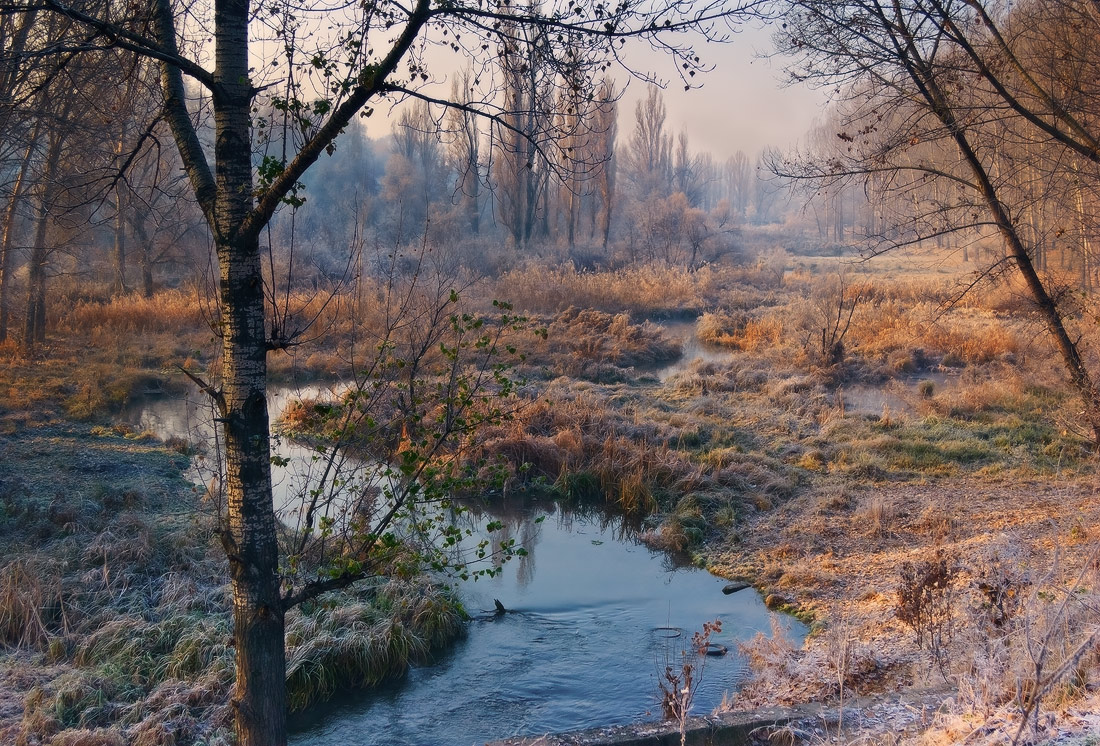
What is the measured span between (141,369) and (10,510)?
9192 millimetres

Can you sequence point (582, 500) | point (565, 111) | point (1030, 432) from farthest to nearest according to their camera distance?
point (1030, 432)
point (582, 500)
point (565, 111)

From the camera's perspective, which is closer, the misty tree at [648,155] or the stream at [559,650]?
the stream at [559,650]

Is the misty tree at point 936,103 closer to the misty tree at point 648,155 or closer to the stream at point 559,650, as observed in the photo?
the stream at point 559,650

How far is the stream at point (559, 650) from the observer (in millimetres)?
6035

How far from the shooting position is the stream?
19.8ft

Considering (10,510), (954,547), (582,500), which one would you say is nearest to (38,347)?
(10,510)

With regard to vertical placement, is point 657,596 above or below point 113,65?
below

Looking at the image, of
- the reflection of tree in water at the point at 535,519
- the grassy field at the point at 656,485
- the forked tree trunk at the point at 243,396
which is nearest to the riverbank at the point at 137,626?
the grassy field at the point at 656,485

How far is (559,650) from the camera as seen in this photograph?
23.5 ft

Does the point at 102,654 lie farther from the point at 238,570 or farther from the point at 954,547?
the point at 954,547

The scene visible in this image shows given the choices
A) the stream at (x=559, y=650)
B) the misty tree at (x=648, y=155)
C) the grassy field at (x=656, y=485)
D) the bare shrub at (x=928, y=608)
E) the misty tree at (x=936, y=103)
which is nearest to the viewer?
the bare shrub at (x=928, y=608)

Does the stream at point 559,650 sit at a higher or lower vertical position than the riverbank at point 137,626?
lower

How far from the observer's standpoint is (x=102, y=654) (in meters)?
6.46

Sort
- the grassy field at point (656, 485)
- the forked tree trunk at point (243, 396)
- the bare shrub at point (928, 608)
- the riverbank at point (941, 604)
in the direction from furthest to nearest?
the grassy field at point (656, 485)
the bare shrub at point (928, 608)
the riverbank at point (941, 604)
the forked tree trunk at point (243, 396)
